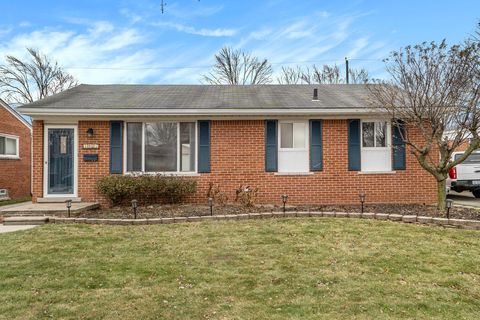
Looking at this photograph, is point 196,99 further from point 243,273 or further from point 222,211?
point 243,273

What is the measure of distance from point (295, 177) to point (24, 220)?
6744 millimetres

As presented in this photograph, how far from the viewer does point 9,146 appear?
49.5 ft

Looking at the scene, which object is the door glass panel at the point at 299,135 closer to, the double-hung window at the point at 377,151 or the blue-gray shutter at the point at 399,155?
the double-hung window at the point at 377,151

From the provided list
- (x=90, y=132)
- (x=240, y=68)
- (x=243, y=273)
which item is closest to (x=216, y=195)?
(x=90, y=132)

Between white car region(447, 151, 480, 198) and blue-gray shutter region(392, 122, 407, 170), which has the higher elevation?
blue-gray shutter region(392, 122, 407, 170)

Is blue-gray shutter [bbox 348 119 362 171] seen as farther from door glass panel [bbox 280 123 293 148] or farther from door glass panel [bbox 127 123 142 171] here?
door glass panel [bbox 127 123 142 171]

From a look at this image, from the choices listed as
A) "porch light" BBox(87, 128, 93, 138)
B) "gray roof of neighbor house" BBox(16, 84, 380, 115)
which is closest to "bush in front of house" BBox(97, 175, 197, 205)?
"porch light" BBox(87, 128, 93, 138)

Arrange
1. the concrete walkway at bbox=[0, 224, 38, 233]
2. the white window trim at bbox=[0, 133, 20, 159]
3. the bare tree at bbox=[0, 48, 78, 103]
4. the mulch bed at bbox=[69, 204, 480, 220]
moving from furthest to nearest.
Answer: the bare tree at bbox=[0, 48, 78, 103], the white window trim at bbox=[0, 133, 20, 159], the mulch bed at bbox=[69, 204, 480, 220], the concrete walkway at bbox=[0, 224, 38, 233]

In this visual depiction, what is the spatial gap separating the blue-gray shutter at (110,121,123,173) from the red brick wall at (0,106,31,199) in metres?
7.24

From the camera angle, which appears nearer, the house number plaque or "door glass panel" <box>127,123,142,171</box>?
the house number plaque

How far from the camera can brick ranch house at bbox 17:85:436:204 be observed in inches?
393

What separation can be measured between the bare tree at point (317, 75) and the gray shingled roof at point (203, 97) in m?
20.2

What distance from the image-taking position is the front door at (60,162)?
10039 millimetres

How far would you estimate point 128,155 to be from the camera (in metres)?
10.2
